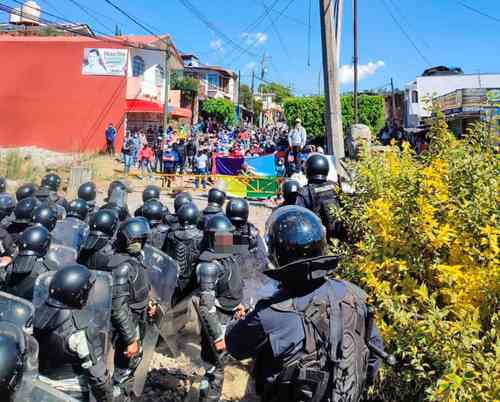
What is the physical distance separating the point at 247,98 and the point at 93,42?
1865 inches

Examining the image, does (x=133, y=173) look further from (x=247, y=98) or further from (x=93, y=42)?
(x=247, y=98)

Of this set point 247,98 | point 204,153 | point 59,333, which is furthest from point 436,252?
point 247,98

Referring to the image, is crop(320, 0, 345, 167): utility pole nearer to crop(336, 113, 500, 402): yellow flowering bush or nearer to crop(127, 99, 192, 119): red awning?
crop(336, 113, 500, 402): yellow flowering bush

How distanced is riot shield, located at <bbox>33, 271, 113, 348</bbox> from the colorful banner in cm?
1215

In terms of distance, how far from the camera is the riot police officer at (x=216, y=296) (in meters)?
3.59

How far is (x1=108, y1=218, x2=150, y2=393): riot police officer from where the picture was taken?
135 inches

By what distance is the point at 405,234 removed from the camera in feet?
9.80

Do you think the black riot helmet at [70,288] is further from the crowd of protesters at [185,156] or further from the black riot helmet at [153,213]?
the crowd of protesters at [185,156]

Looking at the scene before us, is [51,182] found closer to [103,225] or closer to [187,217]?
[187,217]

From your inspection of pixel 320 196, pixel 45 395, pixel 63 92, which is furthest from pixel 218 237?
pixel 63 92

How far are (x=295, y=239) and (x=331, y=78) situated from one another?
22.9 feet

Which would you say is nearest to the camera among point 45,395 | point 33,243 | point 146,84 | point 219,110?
point 45,395

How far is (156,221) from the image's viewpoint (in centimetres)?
552

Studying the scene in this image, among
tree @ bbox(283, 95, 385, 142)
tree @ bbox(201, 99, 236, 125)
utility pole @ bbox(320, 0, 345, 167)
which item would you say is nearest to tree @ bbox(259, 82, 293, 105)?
tree @ bbox(201, 99, 236, 125)
